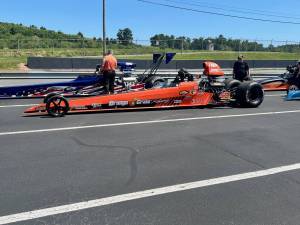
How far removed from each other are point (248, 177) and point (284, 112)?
622 cm

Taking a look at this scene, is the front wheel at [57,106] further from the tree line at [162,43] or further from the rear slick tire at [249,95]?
the tree line at [162,43]

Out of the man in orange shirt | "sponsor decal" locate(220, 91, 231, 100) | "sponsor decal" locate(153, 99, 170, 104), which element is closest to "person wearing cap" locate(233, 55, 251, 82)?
"sponsor decal" locate(220, 91, 231, 100)

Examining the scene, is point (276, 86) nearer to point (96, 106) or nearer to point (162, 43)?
point (96, 106)

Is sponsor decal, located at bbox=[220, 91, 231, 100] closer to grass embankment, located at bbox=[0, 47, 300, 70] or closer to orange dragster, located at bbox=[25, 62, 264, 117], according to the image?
orange dragster, located at bbox=[25, 62, 264, 117]

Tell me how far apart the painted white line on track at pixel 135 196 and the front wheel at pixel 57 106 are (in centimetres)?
533

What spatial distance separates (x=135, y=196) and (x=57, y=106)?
5484 mm

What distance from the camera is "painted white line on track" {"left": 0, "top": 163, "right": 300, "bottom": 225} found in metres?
4.18

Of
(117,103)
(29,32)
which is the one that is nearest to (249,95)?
(117,103)

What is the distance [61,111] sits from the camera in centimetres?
982

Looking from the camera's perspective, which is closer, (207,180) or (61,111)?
(207,180)

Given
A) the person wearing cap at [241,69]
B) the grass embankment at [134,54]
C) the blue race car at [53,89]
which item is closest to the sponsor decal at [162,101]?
the blue race car at [53,89]

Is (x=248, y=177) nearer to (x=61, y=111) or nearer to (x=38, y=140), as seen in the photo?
(x=38, y=140)

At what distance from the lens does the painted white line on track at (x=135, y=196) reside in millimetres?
4176

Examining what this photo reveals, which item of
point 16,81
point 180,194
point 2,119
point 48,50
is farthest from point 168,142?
point 48,50
